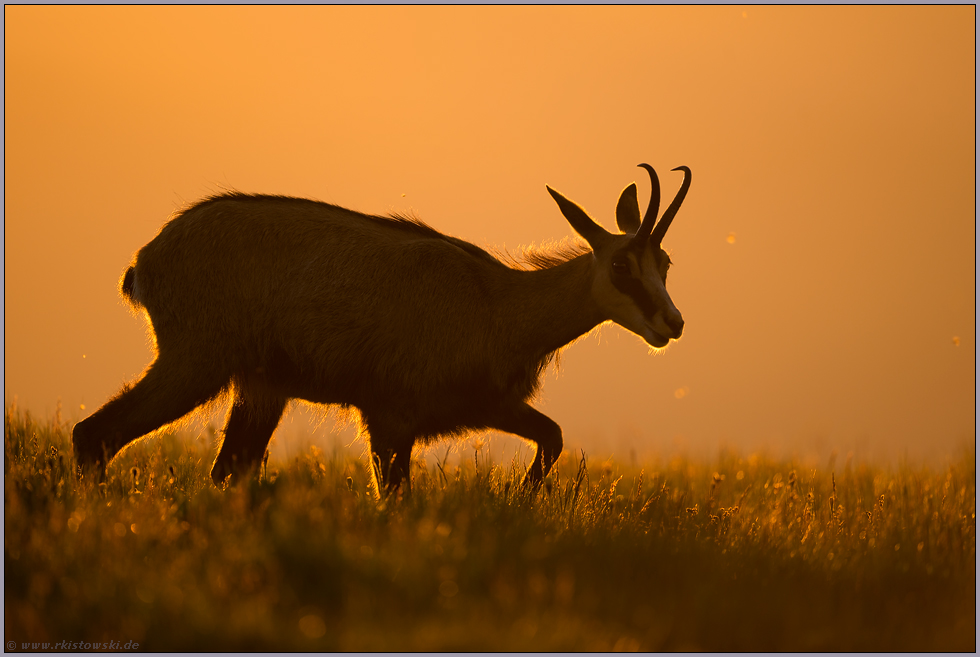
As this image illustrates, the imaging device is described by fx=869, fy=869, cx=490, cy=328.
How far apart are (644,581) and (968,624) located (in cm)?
145

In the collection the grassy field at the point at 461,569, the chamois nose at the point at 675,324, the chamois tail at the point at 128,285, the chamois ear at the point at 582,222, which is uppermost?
the chamois ear at the point at 582,222

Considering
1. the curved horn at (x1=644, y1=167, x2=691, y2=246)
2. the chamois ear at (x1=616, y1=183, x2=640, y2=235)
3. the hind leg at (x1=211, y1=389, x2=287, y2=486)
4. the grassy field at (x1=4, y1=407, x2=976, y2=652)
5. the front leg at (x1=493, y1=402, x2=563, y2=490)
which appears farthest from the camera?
the hind leg at (x1=211, y1=389, x2=287, y2=486)

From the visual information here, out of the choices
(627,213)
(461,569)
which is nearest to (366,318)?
(627,213)

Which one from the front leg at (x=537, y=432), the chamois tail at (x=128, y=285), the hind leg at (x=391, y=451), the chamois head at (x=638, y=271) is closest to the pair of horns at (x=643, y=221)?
the chamois head at (x=638, y=271)

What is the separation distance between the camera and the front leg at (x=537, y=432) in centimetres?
640

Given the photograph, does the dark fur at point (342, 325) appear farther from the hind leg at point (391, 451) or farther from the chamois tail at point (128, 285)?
the chamois tail at point (128, 285)

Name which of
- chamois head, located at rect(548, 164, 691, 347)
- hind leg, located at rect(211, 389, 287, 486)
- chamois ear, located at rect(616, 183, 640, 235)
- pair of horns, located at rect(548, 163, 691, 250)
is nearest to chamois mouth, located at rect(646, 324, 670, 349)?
chamois head, located at rect(548, 164, 691, 347)

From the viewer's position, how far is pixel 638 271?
5781 millimetres

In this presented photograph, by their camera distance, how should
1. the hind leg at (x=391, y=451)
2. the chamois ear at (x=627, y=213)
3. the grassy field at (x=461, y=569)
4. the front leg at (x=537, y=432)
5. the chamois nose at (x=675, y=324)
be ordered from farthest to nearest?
the chamois ear at (x=627, y=213)
the front leg at (x=537, y=432)
the hind leg at (x=391, y=451)
the chamois nose at (x=675, y=324)
the grassy field at (x=461, y=569)

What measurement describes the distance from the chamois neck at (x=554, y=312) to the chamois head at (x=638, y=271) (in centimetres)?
11

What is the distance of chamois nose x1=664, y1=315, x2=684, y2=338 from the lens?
18.3 ft

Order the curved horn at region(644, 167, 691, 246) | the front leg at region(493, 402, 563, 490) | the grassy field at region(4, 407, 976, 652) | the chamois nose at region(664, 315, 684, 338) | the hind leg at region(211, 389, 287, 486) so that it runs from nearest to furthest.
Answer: the grassy field at region(4, 407, 976, 652) → the chamois nose at region(664, 315, 684, 338) → the curved horn at region(644, 167, 691, 246) → the front leg at region(493, 402, 563, 490) → the hind leg at region(211, 389, 287, 486)

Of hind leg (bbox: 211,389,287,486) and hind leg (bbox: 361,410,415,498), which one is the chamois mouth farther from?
hind leg (bbox: 211,389,287,486)

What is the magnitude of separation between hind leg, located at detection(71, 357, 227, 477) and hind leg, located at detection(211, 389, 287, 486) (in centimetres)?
69
